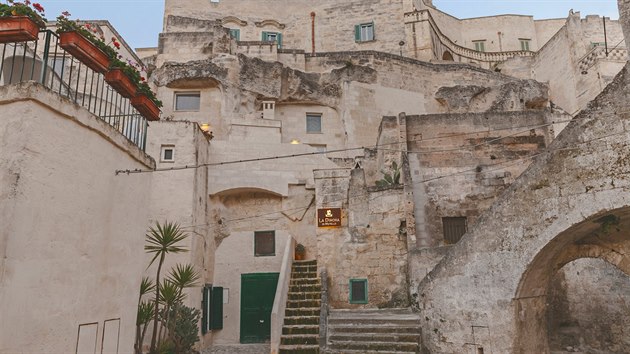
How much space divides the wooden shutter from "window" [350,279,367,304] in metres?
4.32

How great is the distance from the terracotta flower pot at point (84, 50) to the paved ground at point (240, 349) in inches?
353

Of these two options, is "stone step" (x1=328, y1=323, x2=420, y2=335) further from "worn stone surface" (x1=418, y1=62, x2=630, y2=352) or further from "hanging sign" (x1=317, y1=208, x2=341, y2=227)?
"hanging sign" (x1=317, y1=208, x2=341, y2=227)

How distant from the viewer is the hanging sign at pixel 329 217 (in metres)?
14.0

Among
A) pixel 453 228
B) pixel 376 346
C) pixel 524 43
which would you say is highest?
pixel 524 43

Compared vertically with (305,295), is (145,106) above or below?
above

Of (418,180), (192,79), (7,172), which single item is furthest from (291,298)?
(192,79)

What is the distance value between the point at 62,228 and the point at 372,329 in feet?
23.8

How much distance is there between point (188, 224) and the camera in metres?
13.3

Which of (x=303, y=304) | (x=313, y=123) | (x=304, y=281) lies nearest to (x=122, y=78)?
(x=303, y=304)

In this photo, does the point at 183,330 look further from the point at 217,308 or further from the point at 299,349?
the point at 299,349

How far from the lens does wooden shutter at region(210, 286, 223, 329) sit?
14.0 metres

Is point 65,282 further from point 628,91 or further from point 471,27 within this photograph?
point 471,27

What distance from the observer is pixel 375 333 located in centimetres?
1016

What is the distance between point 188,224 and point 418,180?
7.63m
